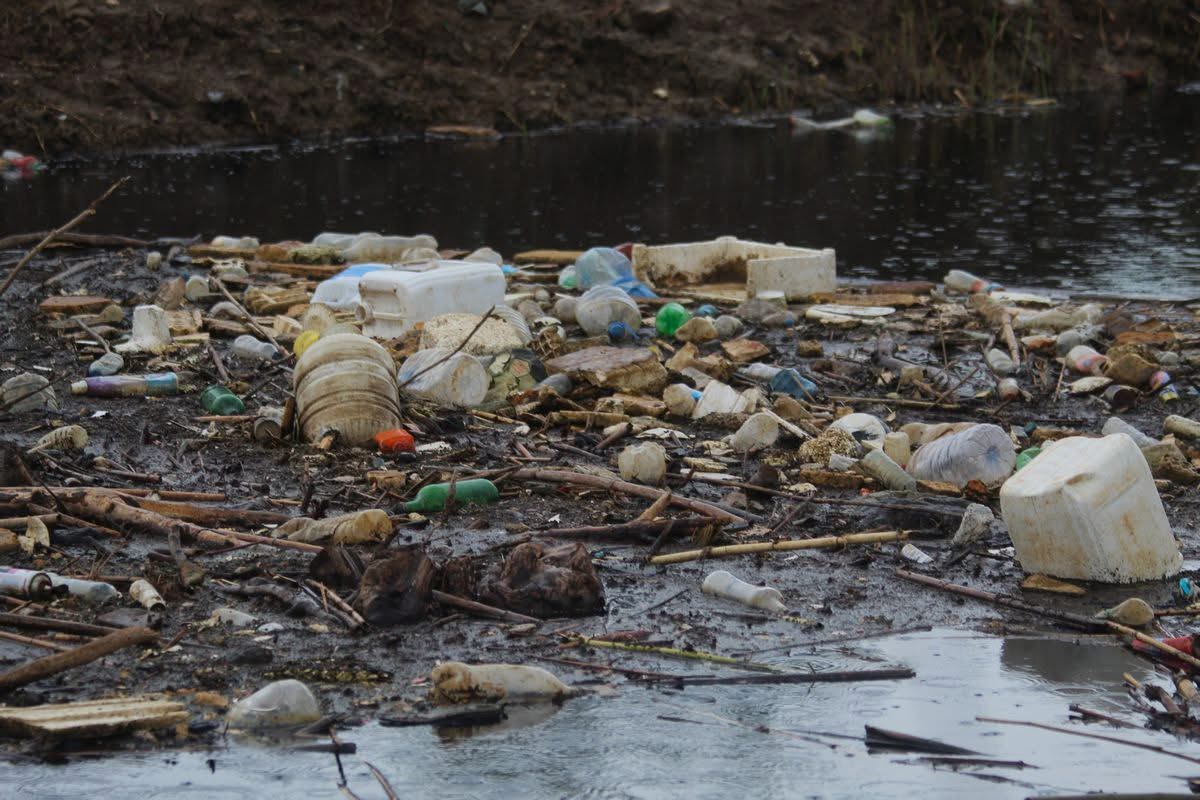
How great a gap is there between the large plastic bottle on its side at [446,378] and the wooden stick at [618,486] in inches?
54.2

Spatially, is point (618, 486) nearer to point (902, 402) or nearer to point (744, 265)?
point (902, 402)

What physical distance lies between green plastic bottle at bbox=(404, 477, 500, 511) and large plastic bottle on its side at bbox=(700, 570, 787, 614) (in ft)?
4.13

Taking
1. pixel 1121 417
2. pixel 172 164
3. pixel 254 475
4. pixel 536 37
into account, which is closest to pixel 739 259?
pixel 1121 417

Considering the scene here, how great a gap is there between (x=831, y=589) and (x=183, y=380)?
4.38 m

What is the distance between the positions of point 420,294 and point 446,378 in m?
1.54

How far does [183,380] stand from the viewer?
823cm

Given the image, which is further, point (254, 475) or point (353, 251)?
point (353, 251)

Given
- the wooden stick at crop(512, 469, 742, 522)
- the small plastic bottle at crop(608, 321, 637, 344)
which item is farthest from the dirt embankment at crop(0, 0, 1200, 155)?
the wooden stick at crop(512, 469, 742, 522)

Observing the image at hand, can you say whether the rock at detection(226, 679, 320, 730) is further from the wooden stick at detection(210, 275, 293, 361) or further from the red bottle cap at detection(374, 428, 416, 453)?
the wooden stick at detection(210, 275, 293, 361)

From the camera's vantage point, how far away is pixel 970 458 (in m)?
6.43

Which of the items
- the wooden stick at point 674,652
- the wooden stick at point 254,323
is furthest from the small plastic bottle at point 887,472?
the wooden stick at point 254,323

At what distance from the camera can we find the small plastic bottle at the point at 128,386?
784 centimetres

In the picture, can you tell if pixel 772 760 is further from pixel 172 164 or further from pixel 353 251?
pixel 172 164

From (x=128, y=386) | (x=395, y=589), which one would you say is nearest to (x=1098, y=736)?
(x=395, y=589)
